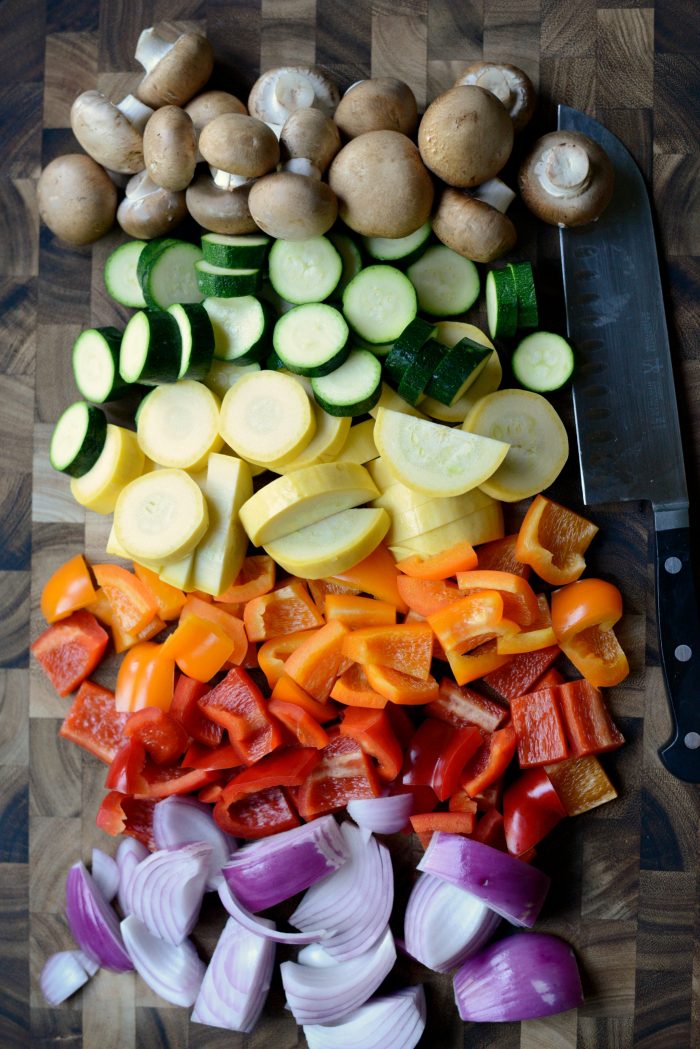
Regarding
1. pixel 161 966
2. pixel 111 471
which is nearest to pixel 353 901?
pixel 161 966

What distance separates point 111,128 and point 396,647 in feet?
6.74

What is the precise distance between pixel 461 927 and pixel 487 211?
2.50 meters

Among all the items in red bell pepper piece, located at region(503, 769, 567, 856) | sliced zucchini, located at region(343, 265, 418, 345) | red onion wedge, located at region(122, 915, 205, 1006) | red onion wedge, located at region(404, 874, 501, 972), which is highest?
sliced zucchini, located at region(343, 265, 418, 345)

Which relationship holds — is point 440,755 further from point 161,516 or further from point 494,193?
point 494,193

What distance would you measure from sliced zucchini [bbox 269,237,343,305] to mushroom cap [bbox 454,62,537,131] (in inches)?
28.3

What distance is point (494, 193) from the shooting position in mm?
2988

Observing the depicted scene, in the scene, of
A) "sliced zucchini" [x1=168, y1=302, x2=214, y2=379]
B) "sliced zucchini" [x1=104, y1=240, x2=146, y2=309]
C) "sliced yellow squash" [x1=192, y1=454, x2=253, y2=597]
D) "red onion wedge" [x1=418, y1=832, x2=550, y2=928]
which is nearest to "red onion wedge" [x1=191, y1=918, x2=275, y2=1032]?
"red onion wedge" [x1=418, y1=832, x2=550, y2=928]

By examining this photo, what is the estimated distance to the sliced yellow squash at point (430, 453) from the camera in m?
2.95

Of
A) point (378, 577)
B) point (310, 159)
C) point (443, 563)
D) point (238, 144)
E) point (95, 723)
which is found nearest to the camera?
point (238, 144)

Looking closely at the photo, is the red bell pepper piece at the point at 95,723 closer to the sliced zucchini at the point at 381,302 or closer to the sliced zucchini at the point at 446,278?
the sliced zucchini at the point at 381,302

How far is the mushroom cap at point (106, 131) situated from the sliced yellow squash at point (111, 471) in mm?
945

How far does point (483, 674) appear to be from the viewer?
311 centimetres

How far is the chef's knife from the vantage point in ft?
10.0

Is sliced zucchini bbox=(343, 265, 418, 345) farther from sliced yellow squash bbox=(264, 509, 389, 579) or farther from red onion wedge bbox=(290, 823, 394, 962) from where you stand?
red onion wedge bbox=(290, 823, 394, 962)
